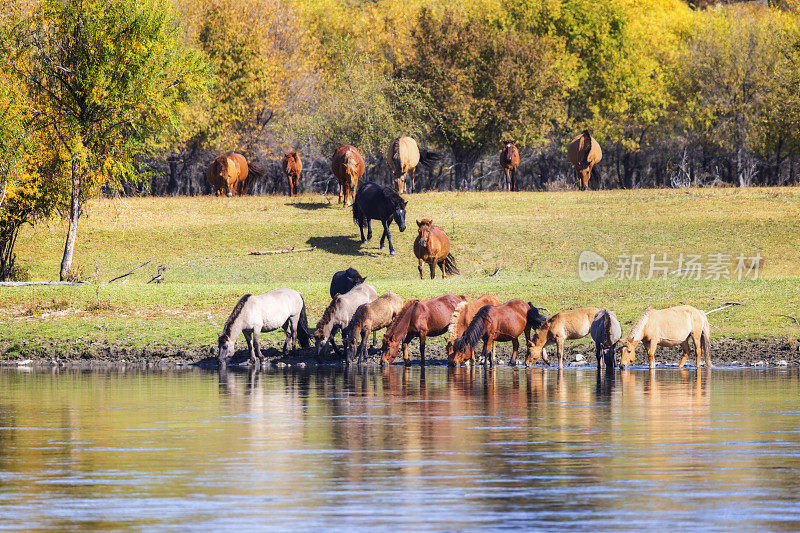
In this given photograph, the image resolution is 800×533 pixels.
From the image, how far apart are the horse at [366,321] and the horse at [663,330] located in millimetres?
5112

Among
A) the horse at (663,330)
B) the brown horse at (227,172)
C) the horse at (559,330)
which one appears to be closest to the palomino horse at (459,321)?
the horse at (559,330)

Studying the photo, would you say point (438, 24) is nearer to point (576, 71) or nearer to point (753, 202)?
point (576, 71)

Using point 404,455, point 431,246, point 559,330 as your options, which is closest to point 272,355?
point 559,330

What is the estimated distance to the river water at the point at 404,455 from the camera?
387 inches

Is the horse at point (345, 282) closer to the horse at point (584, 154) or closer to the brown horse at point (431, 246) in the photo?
the brown horse at point (431, 246)

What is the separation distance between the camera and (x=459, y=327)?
2592cm

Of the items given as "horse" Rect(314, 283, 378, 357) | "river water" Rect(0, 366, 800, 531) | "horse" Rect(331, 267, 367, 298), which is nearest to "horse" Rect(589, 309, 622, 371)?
"river water" Rect(0, 366, 800, 531)

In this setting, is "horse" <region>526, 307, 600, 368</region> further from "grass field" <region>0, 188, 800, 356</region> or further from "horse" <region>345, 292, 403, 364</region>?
"grass field" <region>0, 188, 800, 356</region>

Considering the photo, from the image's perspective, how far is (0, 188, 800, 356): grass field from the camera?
30.6 metres

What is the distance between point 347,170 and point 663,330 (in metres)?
30.8

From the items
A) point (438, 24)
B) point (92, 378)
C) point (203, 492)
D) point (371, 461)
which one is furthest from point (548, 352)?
point (438, 24)

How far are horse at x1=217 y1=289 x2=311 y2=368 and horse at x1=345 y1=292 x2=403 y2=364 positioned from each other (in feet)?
5.44

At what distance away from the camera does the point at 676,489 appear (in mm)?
10836

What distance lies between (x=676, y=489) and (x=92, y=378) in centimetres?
1552
